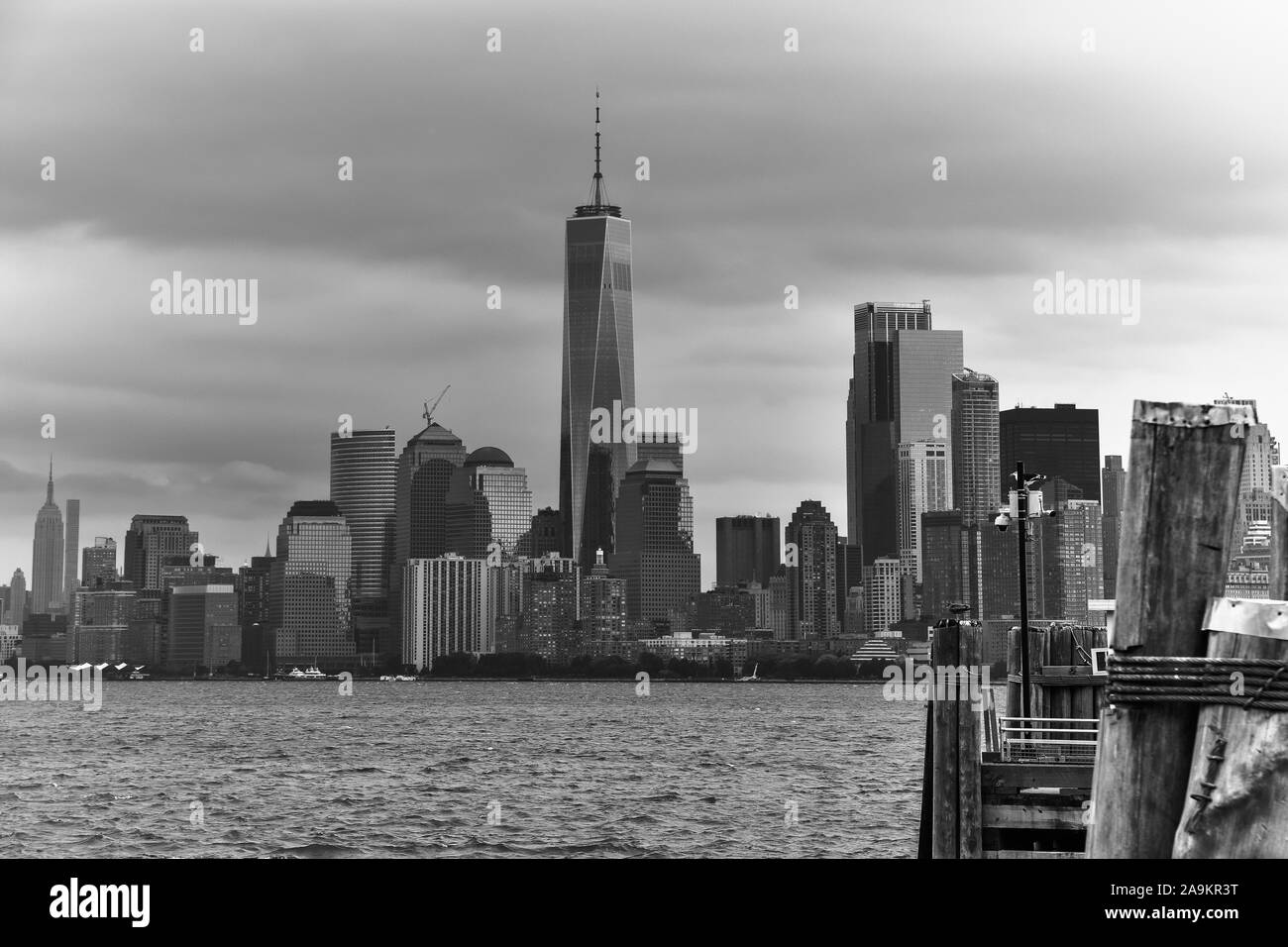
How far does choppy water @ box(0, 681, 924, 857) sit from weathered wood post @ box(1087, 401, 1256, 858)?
144ft

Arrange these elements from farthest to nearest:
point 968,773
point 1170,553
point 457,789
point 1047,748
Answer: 1. point 457,789
2. point 1047,748
3. point 968,773
4. point 1170,553

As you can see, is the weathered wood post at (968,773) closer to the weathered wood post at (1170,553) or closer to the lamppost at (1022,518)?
the lamppost at (1022,518)

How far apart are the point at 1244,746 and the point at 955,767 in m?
15.5

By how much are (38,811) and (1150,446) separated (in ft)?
219

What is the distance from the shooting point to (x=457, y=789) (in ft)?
245

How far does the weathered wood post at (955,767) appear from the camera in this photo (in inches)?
805

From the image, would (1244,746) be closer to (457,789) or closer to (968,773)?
(968,773)

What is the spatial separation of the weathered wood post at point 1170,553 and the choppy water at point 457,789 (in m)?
44.0

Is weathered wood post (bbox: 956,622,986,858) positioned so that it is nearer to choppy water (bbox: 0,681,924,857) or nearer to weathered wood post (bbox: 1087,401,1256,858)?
weathered wood post (bbox: 1087,401,1256,858)

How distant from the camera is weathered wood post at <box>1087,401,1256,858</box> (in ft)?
18.2

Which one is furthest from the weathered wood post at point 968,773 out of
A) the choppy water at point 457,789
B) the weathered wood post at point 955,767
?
the choppy water at point 457,789

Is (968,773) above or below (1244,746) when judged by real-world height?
below

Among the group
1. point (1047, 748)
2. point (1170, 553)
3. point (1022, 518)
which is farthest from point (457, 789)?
point (1170, 553)
